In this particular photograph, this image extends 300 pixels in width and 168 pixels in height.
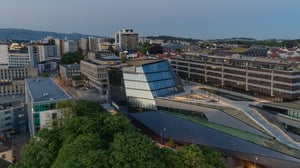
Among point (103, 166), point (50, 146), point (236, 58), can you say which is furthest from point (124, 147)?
point (236, 58)

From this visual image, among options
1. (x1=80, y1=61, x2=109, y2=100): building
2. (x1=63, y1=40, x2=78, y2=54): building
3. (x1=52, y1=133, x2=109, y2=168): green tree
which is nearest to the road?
(x1=52, y1=133, x2=109, y2=168): green tree

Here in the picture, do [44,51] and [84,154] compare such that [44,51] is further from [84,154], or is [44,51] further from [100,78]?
[84,154]

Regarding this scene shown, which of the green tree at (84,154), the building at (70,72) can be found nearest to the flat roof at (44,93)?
the green tree at (84,154)

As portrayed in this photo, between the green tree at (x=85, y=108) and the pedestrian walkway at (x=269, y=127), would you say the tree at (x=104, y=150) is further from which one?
the pedestrian walkway at (x=269, y=127)

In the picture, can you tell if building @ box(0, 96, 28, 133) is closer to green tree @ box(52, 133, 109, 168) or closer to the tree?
the tree

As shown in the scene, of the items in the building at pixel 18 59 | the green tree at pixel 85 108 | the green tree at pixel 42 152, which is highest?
the building at pixel 18 59
